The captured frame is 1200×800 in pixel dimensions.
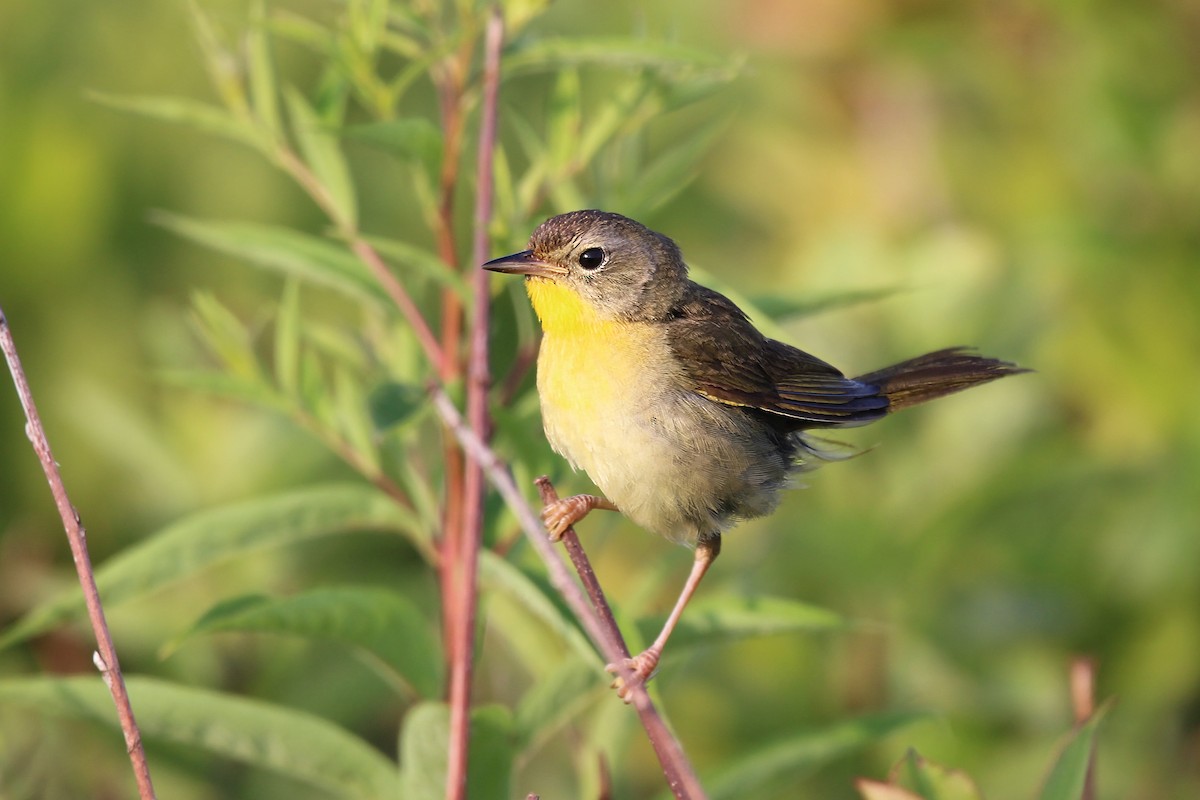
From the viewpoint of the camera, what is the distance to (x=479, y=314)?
2.74 metres

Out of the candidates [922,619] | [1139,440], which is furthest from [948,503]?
[1139,440]

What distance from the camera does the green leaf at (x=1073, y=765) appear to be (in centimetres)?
231

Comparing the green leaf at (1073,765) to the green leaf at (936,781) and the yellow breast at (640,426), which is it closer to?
the green leaf at (936,781)

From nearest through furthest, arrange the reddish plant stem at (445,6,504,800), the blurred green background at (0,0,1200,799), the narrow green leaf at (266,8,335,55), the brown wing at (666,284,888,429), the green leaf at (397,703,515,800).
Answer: the reddish plant stem at (445,6,504,800) < the green leaf at (397,703,515,800) < the narrow green leaf at (266,8,335,55) < the brown wing at (666,284,888,429) < the blurred green background at (0,0,1200,799)

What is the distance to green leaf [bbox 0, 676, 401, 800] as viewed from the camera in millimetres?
2748

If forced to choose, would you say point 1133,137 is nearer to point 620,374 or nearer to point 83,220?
point 620,374

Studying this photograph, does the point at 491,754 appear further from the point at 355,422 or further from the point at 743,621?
the point at 355,422

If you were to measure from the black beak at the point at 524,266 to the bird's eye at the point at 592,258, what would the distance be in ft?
0.41

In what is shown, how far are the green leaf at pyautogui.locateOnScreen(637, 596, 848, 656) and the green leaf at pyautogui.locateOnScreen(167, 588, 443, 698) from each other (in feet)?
1.35

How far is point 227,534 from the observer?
9.33 ft

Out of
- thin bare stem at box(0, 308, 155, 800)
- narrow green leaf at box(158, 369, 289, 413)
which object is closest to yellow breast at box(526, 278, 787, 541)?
narrow green leaf at box(158, 369, 289, 413)

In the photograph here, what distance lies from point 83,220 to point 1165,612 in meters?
4.17

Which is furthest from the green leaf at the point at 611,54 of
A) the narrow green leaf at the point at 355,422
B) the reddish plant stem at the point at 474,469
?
the narrow green leaf at the point at 355,422

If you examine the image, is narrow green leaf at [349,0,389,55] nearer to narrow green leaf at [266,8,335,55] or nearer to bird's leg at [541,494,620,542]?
narrow green leaf at [266,8,335,55]
